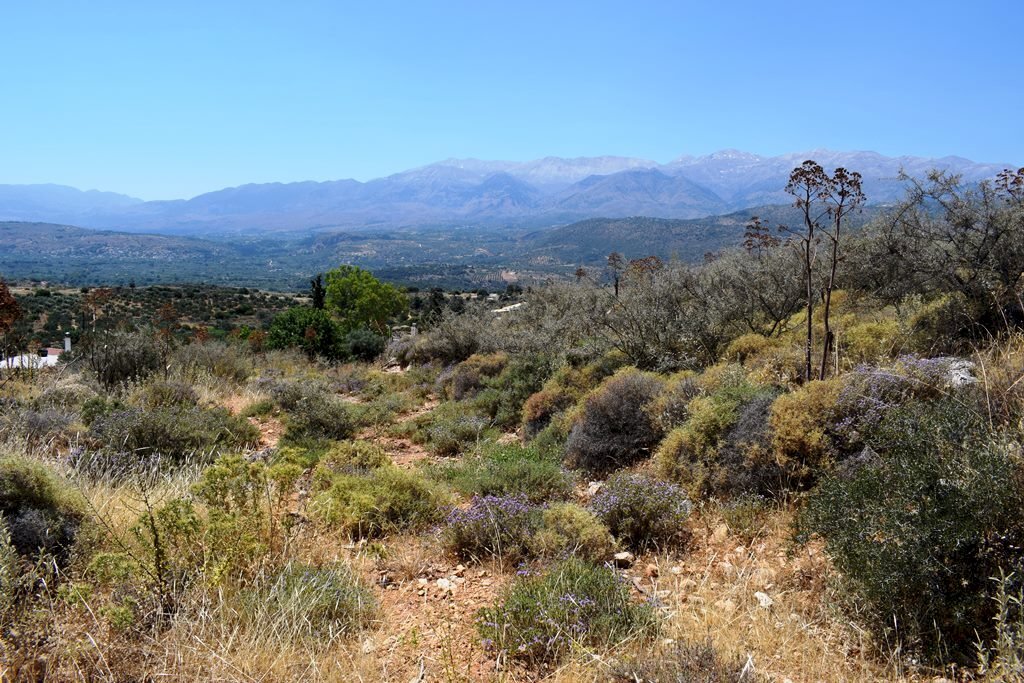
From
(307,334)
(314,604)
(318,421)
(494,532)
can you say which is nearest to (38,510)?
(314,604)

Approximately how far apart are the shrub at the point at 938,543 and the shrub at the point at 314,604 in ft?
8.13

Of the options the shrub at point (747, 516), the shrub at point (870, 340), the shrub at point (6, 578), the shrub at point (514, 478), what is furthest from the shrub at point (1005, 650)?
the shrub at point (870, 340)

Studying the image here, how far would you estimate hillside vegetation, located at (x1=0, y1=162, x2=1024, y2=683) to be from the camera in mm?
2486

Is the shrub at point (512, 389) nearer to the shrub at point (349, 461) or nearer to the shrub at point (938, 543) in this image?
the shrub at point (349, 461)

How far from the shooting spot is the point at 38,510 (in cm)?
330

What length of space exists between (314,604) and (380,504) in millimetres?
1636

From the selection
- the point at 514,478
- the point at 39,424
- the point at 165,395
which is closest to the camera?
the point at 514,478

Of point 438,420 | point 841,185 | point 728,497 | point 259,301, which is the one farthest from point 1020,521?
point 259,301

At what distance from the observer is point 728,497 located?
4.31 m

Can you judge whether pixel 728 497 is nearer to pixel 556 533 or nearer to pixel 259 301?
pixel 556 533

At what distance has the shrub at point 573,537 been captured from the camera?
3.64m

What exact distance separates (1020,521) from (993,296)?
4.65 meters

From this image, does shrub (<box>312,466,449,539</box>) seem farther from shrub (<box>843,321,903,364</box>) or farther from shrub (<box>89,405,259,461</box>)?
shrub (<box>843,321,903,364</box>)

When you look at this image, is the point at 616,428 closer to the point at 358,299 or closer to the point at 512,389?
the point at 512,389
